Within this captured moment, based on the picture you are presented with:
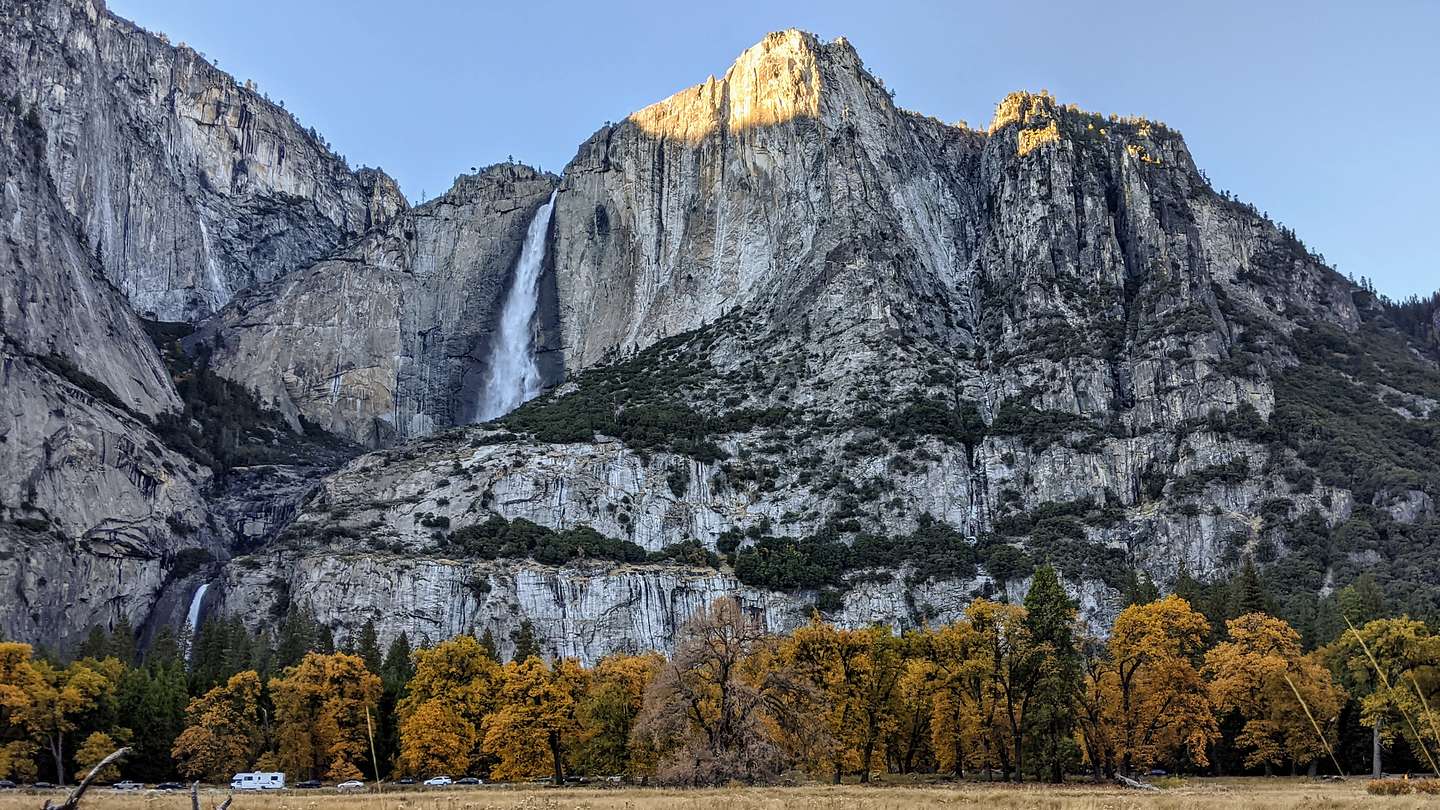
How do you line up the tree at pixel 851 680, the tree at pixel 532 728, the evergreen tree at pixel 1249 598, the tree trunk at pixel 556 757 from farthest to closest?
1. the evergreen tree at pixel 1249 598
2. the tree at pixel 532 728
3. the tree trunk at pixel 556 757
4. the tree at pixel 851 680

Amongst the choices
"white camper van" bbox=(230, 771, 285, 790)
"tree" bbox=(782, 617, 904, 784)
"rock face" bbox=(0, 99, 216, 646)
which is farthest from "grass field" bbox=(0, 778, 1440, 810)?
"rock face" bbox=(0, 99, 216, 646)

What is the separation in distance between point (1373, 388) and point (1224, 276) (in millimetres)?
28434

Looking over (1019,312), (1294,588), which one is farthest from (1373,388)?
(1294,588)

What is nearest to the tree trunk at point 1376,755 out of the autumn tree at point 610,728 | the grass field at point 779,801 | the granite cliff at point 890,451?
the grass field at point 779,801

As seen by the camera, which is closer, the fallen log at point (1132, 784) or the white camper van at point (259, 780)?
the fallen log at point (1132, 784)

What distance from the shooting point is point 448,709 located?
8362 centimetres

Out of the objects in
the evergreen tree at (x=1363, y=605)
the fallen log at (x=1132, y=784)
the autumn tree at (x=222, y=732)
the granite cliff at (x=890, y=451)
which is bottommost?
the fallen log at (x=1132, y=784)

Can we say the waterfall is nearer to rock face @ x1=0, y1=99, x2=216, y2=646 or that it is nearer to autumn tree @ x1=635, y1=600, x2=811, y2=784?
rock face @ x1=0, y1=99, x2=216, y2=646

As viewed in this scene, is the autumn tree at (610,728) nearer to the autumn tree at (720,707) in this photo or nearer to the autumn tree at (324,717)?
the autumn tree at (720,707)

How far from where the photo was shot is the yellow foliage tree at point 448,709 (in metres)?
80.9

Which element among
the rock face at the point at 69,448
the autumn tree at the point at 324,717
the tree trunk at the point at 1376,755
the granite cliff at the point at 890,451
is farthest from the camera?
the rock face at the point at 69,448

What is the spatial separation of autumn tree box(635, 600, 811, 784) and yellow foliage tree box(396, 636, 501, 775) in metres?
18.9

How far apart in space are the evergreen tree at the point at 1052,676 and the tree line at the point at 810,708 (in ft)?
0.44

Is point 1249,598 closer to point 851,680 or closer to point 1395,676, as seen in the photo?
point 1395,676
